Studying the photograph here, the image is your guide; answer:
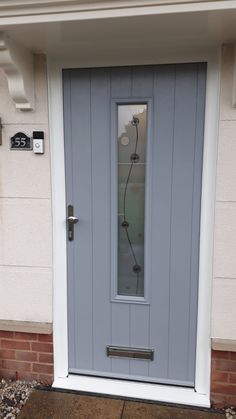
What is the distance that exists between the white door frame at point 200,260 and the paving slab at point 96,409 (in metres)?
0.06

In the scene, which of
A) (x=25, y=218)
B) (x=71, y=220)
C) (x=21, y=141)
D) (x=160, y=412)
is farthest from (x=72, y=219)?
(x=160, y=412)

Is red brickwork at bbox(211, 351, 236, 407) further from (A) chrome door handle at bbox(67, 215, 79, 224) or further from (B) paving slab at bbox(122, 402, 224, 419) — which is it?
(A) chrome door handle at bbox(67, 215, 79, 224)

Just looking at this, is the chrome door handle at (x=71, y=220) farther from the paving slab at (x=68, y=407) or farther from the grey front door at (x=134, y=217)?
the paving slab at (x=68, y=407)

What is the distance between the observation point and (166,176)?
2096 mm

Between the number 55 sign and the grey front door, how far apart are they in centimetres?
24

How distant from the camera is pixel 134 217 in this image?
2.20m

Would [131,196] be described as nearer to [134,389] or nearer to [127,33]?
[127,33]

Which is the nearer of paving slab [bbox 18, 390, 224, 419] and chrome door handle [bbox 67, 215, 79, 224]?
paving slab [bbox 18, 390, 224, 419]

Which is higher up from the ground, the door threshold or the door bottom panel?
the door bottom panel

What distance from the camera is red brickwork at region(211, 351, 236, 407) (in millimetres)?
2080

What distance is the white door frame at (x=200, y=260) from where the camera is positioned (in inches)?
78.2

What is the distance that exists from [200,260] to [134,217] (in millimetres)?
493

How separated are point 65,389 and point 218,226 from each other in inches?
57.6

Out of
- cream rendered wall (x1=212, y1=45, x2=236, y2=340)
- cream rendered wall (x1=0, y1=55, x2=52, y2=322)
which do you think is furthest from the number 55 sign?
cream rendered wall (x1=212, y1=45, x2=236, y2=340)
